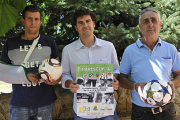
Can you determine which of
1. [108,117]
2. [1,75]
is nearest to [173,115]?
[108,117]

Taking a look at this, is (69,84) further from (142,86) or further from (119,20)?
(119,20)

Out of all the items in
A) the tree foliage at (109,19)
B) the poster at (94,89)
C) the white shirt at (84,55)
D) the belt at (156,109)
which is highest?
the tree foliage at (109,19)

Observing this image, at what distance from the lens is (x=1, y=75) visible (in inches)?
78.7

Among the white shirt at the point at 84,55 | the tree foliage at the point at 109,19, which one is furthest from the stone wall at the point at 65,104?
the white shirt at the point at 84,55

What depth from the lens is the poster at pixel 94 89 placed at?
1.66 metres

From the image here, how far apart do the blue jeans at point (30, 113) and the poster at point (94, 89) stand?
566 mm

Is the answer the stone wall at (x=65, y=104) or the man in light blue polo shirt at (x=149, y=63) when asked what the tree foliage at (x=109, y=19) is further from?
the man in light blue polo shirt at (x=149, y=63)

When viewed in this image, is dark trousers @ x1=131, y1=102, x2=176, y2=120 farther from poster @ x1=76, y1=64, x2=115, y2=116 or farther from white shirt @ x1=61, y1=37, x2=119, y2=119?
white shirt @ x1=61, y1=37, x2=119, y2=119

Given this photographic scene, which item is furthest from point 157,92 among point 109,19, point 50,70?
point 109,19

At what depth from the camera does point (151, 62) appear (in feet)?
5.96

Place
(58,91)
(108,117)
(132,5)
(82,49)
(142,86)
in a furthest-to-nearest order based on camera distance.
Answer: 1. (132,5)
2. (58,91)
3. (82,49)
4. (108,117)
5. (142,86)

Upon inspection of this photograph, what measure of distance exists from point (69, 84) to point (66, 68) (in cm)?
22

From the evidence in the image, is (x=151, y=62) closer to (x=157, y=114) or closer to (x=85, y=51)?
(x=157, y=114)

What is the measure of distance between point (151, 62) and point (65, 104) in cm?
237
